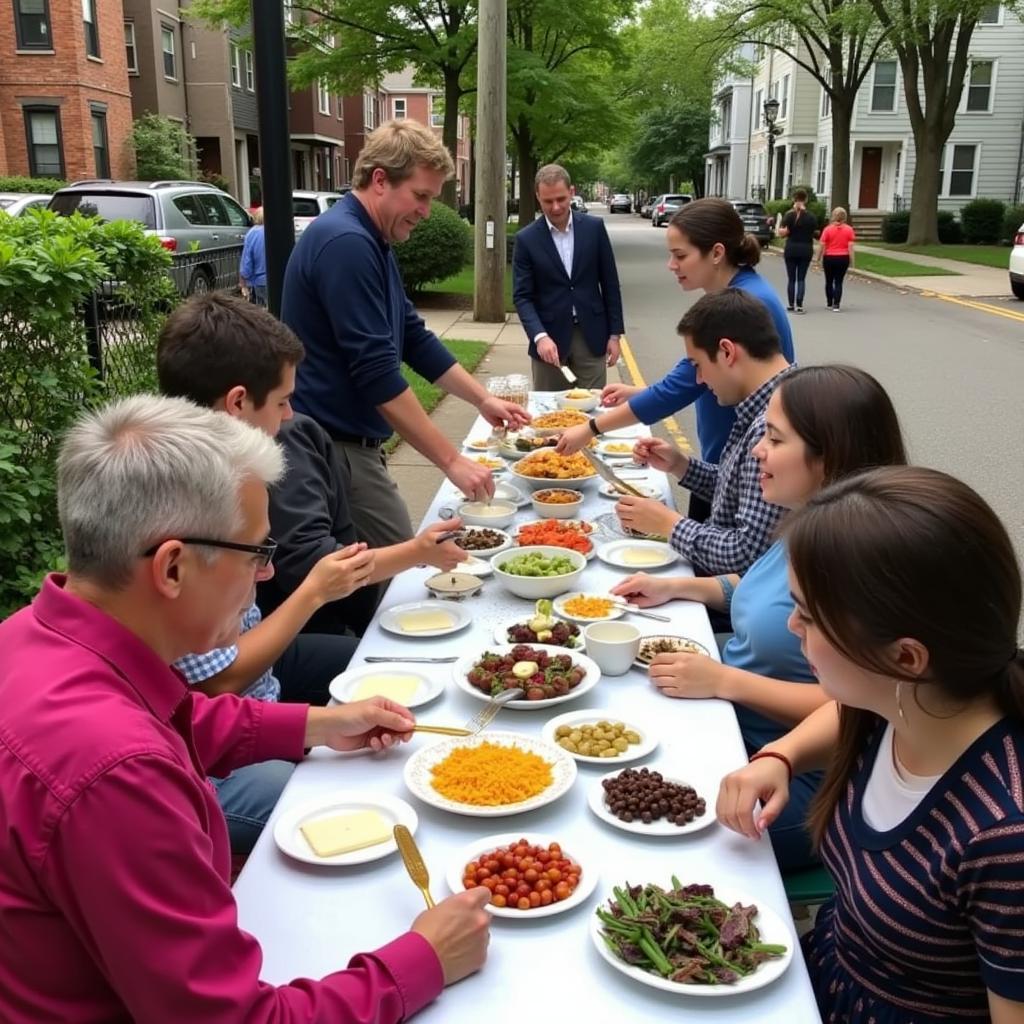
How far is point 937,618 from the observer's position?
1.65 metres

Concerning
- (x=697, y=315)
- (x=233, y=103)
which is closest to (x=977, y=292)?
(x=697, y=315)

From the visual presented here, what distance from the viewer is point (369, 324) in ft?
13.0

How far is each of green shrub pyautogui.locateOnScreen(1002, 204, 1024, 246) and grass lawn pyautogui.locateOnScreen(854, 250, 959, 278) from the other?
21.4ft

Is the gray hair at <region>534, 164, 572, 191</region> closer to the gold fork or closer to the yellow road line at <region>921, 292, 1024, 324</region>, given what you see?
the gold fork

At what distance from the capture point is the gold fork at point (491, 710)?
8.14 ft

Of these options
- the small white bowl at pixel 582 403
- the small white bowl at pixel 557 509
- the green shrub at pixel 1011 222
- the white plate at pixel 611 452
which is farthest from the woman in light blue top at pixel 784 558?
the green shrub at pixel 1011 222

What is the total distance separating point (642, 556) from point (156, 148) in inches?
1144

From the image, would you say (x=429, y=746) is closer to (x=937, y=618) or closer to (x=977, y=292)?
(x=937, y=618)

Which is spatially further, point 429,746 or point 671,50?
point 671,50

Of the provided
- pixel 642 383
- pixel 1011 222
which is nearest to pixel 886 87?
pixel 1011 222

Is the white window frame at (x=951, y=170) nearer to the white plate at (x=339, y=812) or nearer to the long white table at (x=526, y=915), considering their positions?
the long white table at (x=526, y=915)

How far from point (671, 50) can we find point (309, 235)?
144 feet

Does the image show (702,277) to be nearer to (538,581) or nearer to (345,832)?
(538,581)

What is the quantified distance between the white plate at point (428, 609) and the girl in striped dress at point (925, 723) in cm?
140
